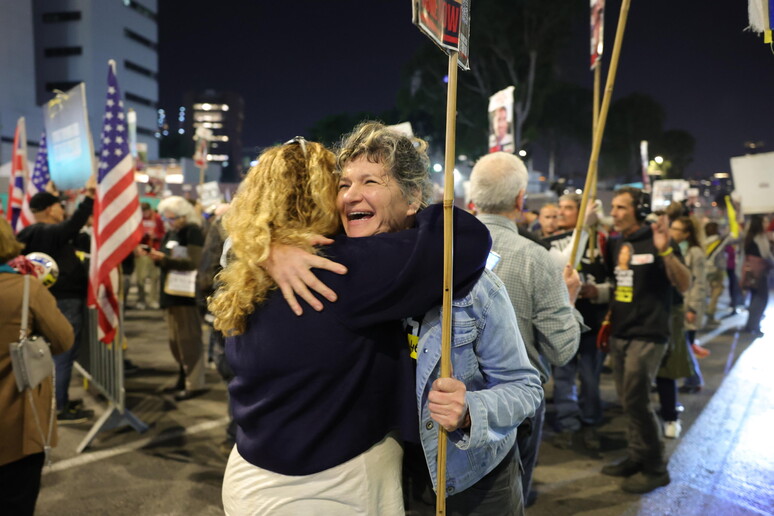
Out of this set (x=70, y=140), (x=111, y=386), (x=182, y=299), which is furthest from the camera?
(x=182, y=299)

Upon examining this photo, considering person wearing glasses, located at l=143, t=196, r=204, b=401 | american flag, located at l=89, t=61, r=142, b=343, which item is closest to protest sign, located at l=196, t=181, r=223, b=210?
person wearing glasses, located at l=143, t=196, r=204, b=401

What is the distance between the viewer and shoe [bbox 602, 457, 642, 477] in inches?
191

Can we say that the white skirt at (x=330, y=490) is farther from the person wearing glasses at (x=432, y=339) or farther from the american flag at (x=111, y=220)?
the american flag at (x=111, y=220)

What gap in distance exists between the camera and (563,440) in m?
5.68

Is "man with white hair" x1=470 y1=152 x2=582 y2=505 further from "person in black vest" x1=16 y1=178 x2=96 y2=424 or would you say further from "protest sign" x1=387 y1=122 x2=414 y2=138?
"person in black vest" x1=16 y1=178 x2=96 y2=424

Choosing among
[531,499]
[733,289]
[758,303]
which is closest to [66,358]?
[531,499]

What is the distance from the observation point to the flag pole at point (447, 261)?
5.49 ft

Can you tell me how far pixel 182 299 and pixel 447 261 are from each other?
625cm

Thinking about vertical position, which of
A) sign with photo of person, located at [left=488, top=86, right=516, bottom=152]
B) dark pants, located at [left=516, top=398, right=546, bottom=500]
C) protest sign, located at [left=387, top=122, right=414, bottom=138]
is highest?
sign with photo of person, located at [left=488, top=86, right=516, bottom=152]

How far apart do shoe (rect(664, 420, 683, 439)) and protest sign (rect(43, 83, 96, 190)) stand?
659 centimetres

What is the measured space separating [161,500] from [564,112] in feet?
177

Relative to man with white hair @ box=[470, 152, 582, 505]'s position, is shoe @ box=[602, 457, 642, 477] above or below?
below

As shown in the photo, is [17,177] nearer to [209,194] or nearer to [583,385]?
[209,194]

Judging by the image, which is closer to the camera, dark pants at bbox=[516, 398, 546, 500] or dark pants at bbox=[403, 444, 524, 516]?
dark pants at bbox=[403, 444, 524, 516]
